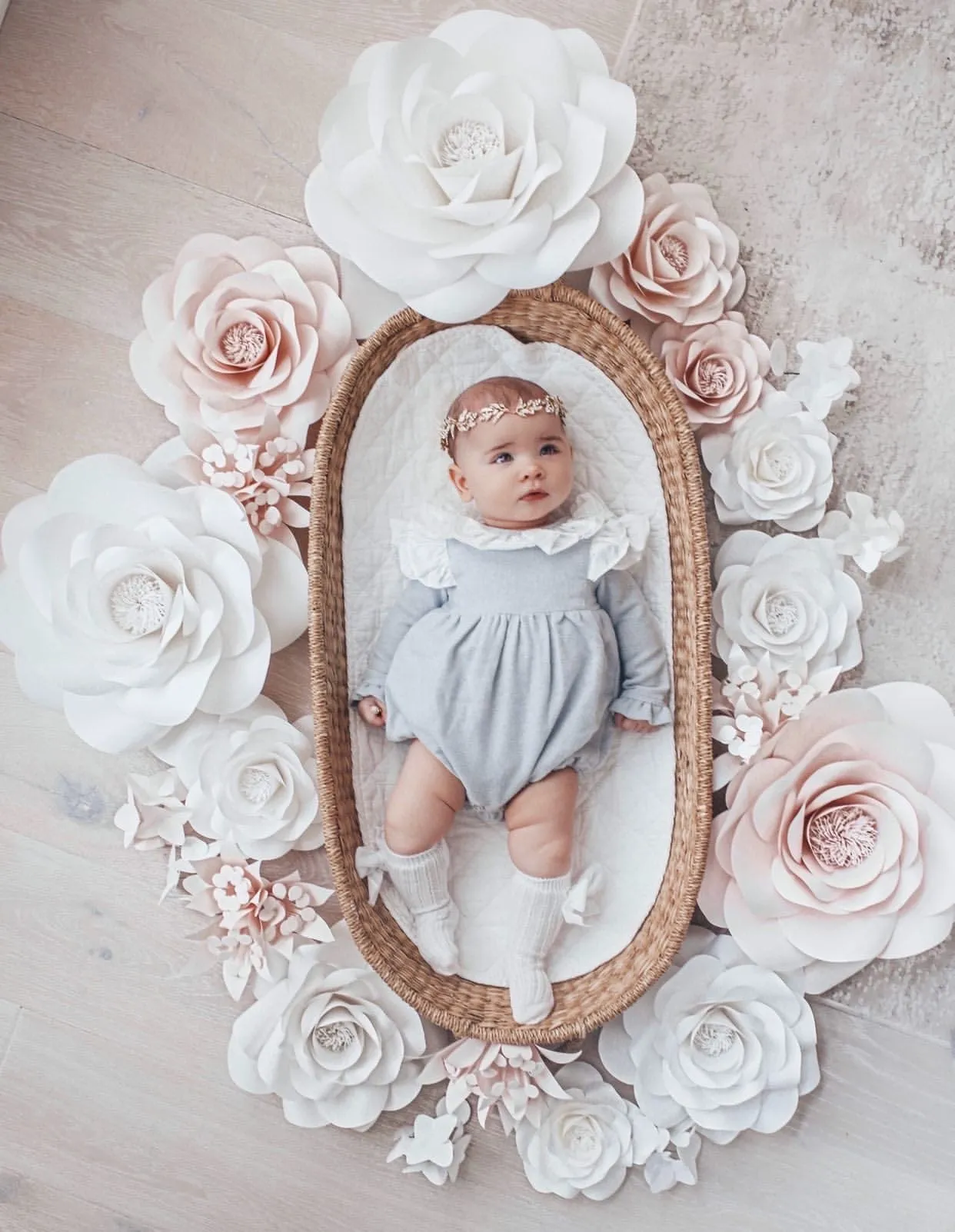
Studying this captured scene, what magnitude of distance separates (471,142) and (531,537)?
0.48 metres

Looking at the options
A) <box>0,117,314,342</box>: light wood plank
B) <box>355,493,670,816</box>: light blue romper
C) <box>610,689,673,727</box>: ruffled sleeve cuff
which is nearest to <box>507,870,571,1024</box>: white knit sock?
<box>355,493,670,816</box>: light blue romper

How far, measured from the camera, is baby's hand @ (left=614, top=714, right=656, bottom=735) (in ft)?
4.29

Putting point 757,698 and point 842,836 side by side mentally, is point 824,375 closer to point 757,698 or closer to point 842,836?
point 757,698

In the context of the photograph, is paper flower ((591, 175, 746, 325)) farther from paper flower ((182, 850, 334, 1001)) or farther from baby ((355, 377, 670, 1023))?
paper flower ((182, 850, 334, 1001))

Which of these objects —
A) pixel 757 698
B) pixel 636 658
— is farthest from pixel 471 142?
pixel 757 698

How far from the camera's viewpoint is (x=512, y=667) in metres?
1.26

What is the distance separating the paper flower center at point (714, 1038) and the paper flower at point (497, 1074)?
159mm

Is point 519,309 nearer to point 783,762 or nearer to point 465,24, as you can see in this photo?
point 465,24

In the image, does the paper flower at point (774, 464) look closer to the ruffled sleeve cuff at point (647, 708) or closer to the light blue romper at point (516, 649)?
the light blue romper at point (516, 649)

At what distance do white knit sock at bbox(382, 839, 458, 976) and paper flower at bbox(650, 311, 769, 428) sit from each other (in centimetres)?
68

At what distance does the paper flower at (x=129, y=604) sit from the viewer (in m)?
1.24

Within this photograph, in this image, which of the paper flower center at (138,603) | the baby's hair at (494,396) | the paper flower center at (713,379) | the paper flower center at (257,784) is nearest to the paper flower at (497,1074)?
the paper flower center at (257,784)

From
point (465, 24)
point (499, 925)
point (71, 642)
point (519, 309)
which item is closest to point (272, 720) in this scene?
point (71, 642)

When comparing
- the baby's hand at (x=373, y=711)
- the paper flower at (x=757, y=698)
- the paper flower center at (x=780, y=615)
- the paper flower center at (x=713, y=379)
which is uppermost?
the paper flower center at (x=713, y=379)
